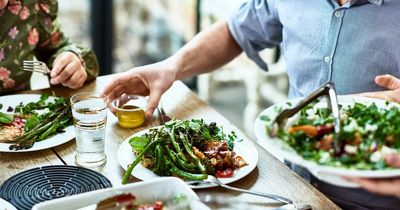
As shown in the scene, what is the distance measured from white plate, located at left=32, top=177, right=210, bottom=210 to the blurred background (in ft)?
7.29

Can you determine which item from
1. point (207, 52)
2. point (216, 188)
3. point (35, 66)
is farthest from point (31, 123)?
point (207, 52)

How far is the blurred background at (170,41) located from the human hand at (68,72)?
1674mm

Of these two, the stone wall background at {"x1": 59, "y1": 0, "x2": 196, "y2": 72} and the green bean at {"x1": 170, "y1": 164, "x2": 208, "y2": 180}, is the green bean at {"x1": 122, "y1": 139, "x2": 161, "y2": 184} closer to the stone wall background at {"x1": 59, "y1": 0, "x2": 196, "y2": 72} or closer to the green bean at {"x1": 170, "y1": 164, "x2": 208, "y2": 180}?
the green bean at {"x1": 170, "y1": 164, "x2": 208, "y2": 180}

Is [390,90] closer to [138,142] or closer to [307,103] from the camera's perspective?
[307,103]

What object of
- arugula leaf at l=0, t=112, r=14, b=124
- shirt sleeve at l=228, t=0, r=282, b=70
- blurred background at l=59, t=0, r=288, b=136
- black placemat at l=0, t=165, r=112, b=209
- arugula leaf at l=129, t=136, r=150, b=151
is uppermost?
shirt sleeve at l=228, t=0, r=282, b=70

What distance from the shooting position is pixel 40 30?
6.69ft

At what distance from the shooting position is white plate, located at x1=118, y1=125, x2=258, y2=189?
1436 millimetres

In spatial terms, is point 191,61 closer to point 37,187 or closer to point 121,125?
point 121,125

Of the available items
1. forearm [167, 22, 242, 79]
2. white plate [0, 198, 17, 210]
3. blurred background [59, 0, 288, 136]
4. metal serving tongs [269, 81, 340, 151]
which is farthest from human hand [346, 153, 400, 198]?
blurred background [59, 0, 288, 136]

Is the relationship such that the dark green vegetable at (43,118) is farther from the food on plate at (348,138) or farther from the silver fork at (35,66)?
the food on plate at (348,138)

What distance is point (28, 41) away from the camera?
6.56 ft

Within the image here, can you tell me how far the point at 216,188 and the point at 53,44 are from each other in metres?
0.91

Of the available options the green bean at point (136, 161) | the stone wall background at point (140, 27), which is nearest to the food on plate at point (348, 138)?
the green bean at point (136, 161)

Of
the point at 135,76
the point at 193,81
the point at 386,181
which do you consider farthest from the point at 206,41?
the point at 193,81
